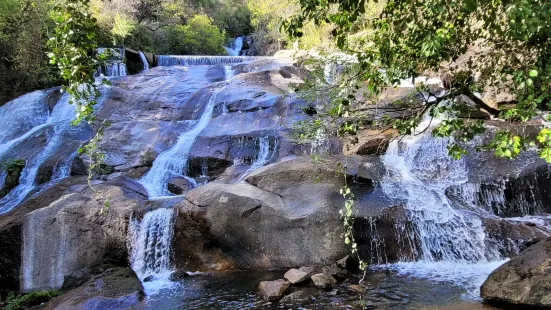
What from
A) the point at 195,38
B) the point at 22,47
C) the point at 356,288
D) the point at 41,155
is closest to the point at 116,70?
the point at 22,47

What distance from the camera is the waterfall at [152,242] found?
9.39 meters

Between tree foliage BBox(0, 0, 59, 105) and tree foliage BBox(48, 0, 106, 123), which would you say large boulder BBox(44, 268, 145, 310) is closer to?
tree foliage BBox(48, 0, 106, 123)

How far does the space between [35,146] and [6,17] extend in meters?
6.58

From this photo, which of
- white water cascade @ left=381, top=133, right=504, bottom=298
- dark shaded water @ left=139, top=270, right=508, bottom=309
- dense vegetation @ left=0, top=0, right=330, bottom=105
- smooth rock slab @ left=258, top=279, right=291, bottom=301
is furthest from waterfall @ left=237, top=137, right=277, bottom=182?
smooth rock slab @ left=258, top=279, right=291, bottom=301

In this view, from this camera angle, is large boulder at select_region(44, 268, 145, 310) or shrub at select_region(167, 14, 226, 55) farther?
shrub at select_region(167, 14, 226, 55)

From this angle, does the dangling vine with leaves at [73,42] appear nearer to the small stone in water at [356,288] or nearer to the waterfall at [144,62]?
the small stone in water at [356,288]

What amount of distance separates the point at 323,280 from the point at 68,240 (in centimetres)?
637

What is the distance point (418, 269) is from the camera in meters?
7.88

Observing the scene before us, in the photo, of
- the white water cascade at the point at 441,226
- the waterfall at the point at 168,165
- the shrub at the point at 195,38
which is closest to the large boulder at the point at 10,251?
the waterfall at the point at 168,165

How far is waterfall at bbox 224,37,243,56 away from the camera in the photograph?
107 feet

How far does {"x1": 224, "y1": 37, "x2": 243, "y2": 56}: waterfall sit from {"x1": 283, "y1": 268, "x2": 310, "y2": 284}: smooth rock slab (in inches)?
1050

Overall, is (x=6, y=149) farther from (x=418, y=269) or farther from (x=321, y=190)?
(x=418, y=269)

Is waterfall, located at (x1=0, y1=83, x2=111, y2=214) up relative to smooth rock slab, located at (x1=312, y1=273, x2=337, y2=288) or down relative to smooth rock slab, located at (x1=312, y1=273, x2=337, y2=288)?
up

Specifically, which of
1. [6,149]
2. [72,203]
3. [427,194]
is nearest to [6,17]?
[6,149]
